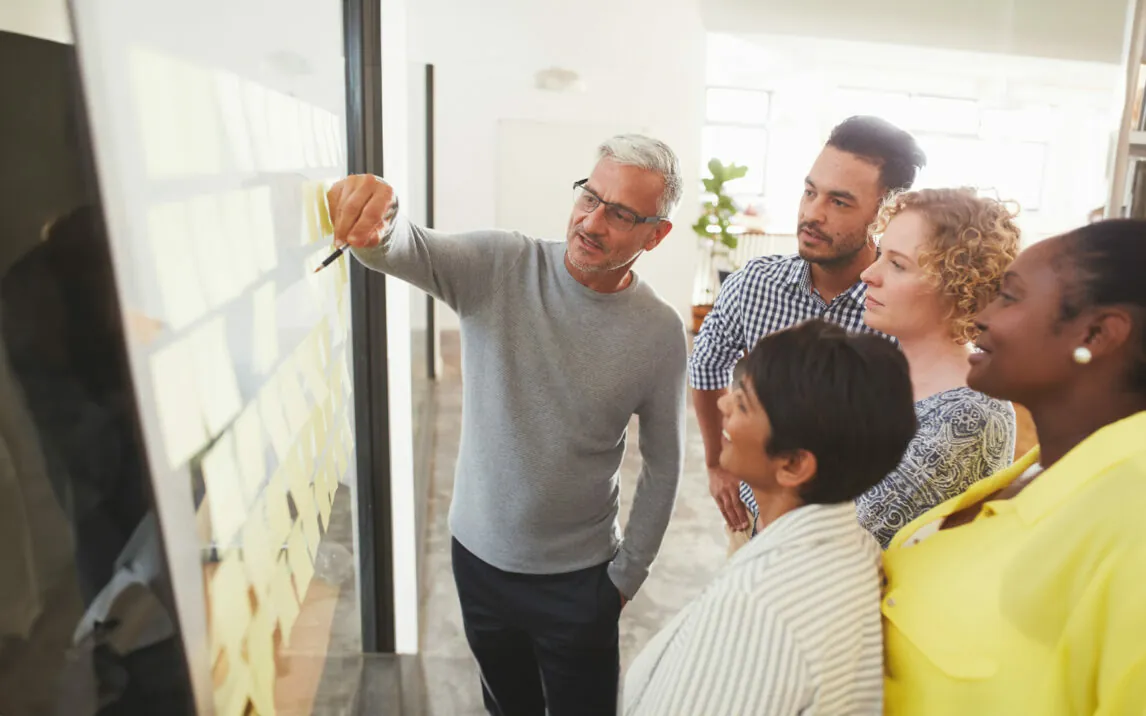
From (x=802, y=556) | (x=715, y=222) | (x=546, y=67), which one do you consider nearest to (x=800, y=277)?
(x=802, y=556)

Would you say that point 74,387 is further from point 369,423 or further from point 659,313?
point 369,423

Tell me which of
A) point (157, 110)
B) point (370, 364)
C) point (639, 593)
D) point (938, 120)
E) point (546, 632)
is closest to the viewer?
point (157, 110)

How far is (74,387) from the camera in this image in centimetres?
48

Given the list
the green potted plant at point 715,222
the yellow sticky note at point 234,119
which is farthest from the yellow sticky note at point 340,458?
the green potted plant at point 715,222

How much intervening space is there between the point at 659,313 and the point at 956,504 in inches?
29.2

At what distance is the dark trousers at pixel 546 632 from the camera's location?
5.34ft

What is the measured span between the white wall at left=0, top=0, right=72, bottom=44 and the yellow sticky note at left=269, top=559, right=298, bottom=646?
0.73 metres

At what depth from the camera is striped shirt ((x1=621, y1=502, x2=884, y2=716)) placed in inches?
31.0

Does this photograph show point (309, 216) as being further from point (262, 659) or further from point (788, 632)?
point (788, 632)

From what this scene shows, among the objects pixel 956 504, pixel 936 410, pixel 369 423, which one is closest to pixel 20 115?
pixel 956 504

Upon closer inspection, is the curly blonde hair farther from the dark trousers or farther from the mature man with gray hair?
the dark trousers

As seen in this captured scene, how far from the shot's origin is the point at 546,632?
1.66 metres

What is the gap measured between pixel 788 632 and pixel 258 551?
0.63 meters

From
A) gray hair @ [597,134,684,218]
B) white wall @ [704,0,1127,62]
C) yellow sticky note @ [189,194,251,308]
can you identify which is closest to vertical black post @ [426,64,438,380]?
white wall @ [704,0,1127,62]
